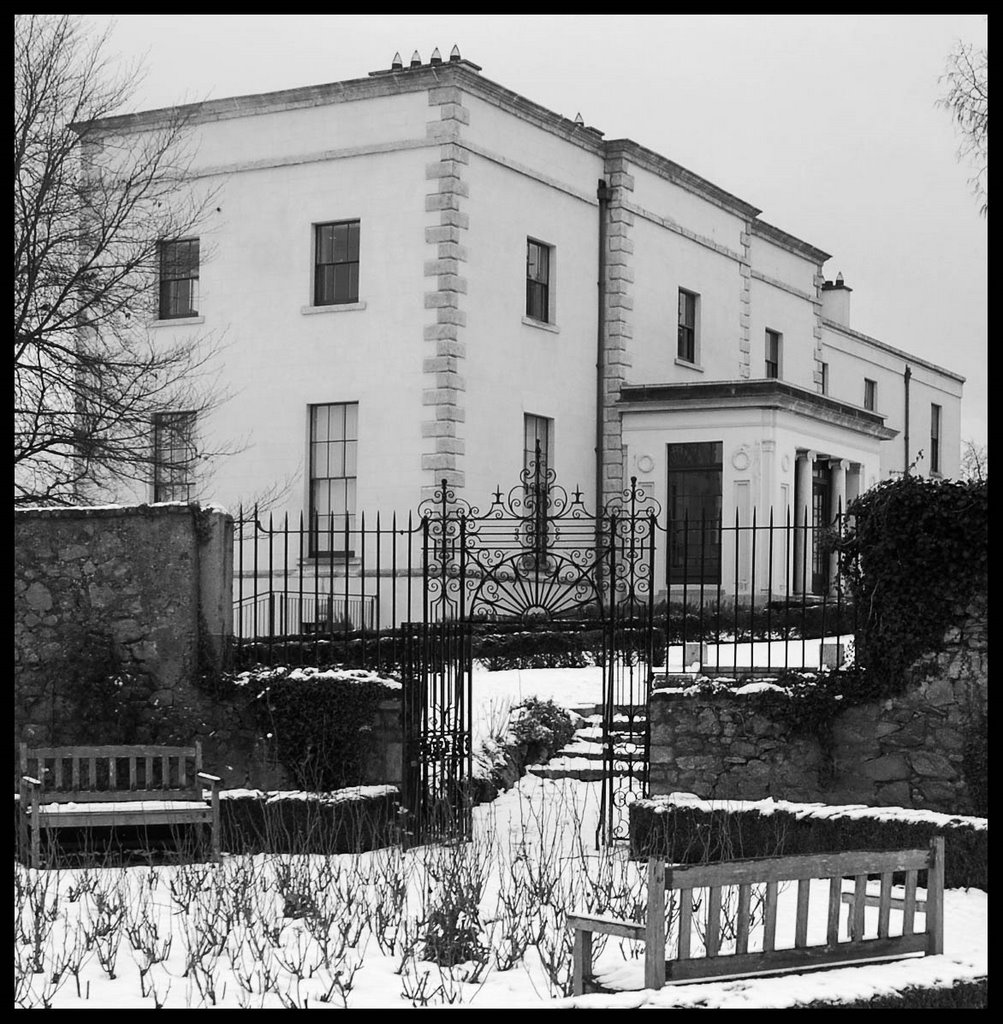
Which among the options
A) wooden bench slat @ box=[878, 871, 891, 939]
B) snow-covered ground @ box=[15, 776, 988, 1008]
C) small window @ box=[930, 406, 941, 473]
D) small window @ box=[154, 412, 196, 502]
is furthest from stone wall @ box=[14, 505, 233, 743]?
small window @ box=[930, 406, 941, 473]

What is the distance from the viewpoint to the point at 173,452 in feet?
77.5

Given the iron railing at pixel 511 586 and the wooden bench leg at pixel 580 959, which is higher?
the iron railing at pixel 511 586

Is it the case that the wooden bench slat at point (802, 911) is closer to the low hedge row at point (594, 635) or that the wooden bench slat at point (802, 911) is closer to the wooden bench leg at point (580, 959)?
the wooden bench leg at point (580, 959)

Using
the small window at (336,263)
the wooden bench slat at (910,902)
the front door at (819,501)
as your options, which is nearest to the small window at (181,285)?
the small window at (336,263)

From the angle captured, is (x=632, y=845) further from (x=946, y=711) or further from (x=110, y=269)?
(x=110, y=269)

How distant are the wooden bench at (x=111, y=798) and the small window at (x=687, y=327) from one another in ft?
59.4

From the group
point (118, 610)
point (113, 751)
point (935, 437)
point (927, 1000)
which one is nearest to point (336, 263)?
point (118, 610)

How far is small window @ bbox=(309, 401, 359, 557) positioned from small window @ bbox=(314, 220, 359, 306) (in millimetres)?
1691

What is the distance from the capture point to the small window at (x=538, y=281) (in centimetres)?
2492

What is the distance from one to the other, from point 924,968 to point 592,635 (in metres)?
13.5

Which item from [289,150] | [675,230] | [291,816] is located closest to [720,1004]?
[291,816]

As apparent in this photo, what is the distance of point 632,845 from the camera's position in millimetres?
11078

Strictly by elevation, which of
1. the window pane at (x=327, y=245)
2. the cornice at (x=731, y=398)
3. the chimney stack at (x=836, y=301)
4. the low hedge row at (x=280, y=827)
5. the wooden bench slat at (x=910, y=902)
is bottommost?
the low hedge row at (x=280, y=827)

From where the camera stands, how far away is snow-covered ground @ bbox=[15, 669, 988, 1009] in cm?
757
